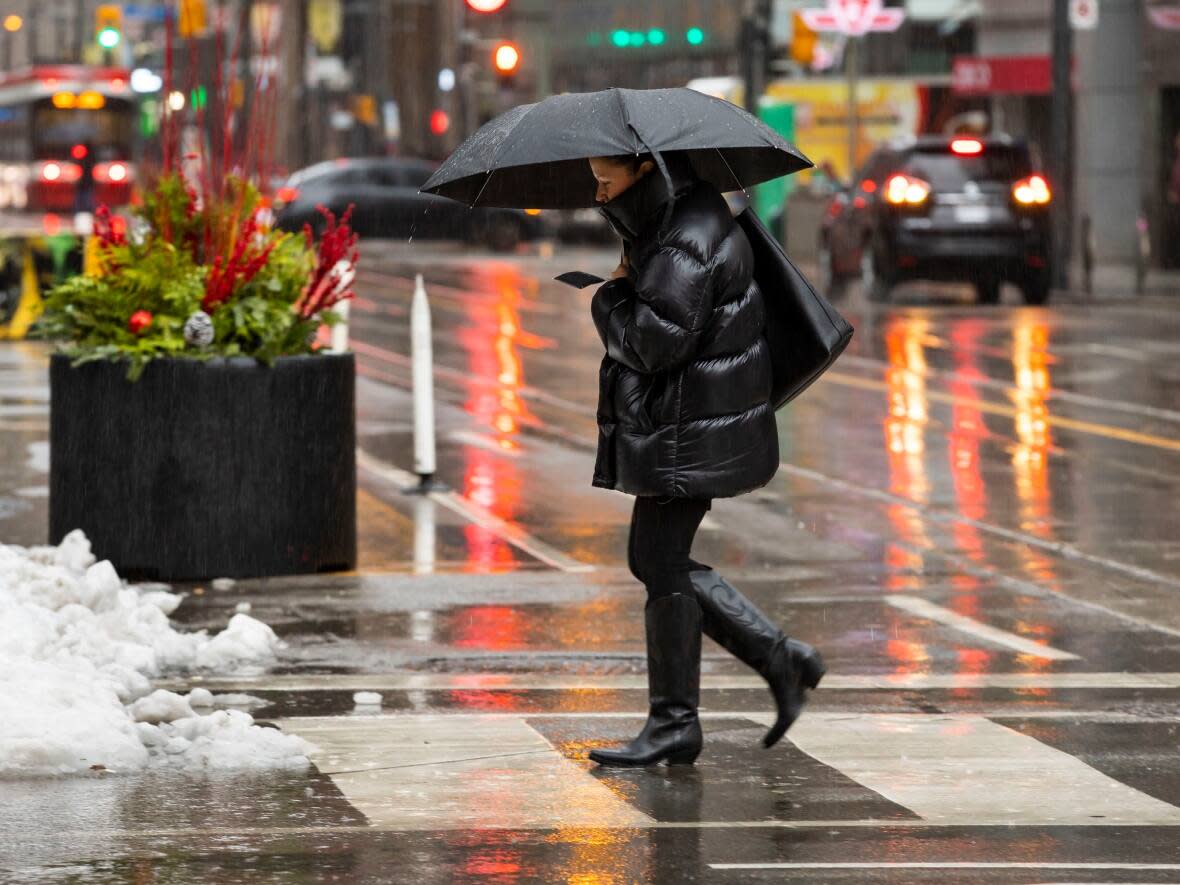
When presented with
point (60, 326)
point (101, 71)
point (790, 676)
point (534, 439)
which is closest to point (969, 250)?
point (534, 439)

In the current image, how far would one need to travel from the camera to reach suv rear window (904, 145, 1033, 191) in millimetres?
28469

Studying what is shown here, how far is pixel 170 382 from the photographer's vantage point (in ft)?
33.1

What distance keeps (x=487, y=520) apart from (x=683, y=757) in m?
5.33

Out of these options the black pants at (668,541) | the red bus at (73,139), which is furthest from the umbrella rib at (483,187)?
the red bus at (73,139)

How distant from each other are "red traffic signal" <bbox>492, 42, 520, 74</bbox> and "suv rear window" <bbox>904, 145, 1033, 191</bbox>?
14184 mm

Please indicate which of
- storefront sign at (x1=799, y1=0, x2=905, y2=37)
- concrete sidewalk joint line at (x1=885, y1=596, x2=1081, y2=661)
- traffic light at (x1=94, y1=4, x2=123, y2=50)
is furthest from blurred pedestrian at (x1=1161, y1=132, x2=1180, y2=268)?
concrete sidewalk joint line at (x1=885, y1=596, x2=1081, y2=661)

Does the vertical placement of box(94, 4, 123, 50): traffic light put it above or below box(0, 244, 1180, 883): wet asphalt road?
above

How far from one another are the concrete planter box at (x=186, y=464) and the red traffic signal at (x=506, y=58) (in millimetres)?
31913

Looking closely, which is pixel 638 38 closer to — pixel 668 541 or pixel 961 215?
pixel 961 215

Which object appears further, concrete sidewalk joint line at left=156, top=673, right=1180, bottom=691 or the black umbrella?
concrete sidewalk joint line at left=156, top=673, right=1180, bottom=691

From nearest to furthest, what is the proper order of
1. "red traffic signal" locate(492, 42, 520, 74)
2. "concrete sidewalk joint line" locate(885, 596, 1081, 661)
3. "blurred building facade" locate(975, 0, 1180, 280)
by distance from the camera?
"concrete sidewalk joint line" locate(885, 596, 1081, 661) < "blurred building facade" locate(975, 0, 1180, 280) < "red traffic signal" locate(492, 42, 520, 74)

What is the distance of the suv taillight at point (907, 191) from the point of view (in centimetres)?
2823

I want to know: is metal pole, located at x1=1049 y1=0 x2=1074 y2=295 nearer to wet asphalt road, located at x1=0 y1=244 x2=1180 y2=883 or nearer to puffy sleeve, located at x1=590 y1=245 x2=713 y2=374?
wet asphalt road, located at x1=0 y1=244 x2=1180 y2=883

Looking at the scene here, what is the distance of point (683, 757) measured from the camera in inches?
273
